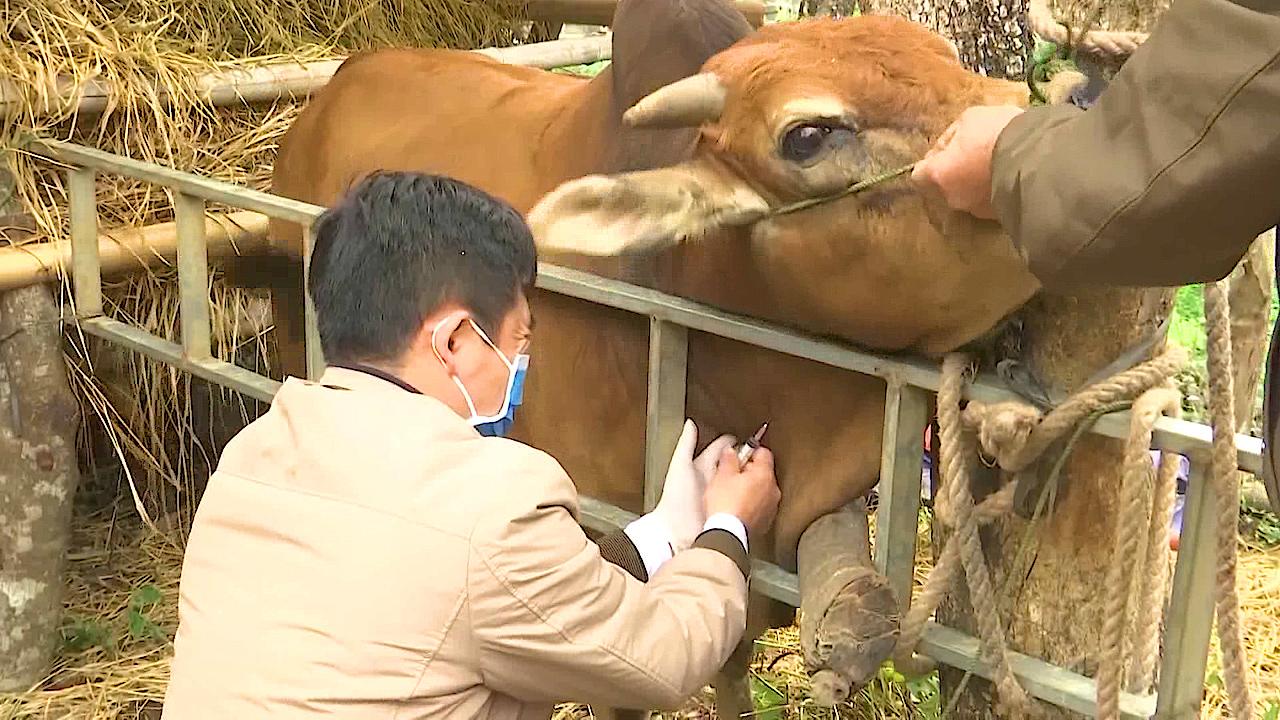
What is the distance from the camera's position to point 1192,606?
72.6 inches

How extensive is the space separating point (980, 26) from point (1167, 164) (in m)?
1.34

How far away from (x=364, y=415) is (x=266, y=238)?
2350 millimetres

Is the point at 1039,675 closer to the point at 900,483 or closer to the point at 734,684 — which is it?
the point at 900,483

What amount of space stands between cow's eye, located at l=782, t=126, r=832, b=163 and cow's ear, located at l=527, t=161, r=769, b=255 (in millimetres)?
110

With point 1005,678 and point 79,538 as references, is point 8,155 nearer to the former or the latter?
point 79,538

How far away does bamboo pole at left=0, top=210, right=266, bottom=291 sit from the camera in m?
3.65

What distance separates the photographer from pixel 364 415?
183 cm

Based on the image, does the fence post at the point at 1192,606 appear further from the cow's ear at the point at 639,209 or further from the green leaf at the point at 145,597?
the green leaf at the point at 145,597

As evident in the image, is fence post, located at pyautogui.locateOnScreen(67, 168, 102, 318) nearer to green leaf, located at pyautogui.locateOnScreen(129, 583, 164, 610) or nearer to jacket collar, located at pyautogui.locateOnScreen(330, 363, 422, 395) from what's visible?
green leaf, located at pyautogui.locateOnScreen(129, 583, 164, 610)

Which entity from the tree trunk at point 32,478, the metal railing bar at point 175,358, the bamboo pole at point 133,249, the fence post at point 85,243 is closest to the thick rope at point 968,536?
the metal railing bar at point 175,358

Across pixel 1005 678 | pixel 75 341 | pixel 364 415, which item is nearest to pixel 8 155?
pixel 75 341

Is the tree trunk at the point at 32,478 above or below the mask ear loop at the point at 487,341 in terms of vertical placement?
below

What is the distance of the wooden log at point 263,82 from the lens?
3695mm

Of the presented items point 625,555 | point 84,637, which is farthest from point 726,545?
point 84,637
